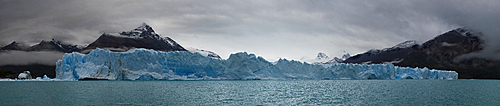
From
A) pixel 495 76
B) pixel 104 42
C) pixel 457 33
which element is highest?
pixel 457 33

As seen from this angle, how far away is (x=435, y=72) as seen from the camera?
74.0m

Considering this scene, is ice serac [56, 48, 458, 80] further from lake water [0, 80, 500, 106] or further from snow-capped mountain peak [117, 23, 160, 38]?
snow-capped mountain peak [117, 23, 160, 38]

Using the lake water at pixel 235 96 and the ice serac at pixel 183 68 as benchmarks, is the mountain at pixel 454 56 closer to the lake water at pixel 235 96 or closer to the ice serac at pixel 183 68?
the ice serac at pixel 183 68

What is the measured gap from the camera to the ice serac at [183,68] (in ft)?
157

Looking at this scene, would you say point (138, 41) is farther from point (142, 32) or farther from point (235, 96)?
point (235, 96)

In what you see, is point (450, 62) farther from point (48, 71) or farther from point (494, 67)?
point (48, 71)

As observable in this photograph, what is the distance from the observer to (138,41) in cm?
13912

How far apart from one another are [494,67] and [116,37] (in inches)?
6114

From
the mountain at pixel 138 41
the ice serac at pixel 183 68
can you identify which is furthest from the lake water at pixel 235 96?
the mountain at pixel 138 41

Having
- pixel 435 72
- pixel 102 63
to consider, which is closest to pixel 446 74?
pixel 435 72

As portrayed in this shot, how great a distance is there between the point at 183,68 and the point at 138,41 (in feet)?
311

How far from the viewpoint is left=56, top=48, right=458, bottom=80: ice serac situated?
157ft

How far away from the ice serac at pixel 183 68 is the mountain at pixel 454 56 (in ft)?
309

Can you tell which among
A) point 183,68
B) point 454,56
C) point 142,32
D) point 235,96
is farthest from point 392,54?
point 235,96
